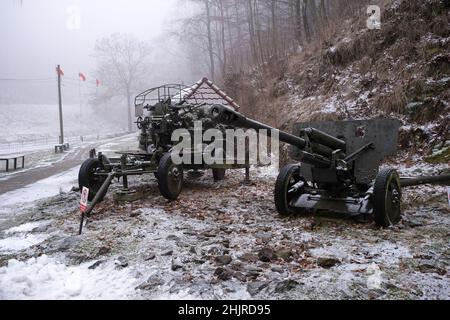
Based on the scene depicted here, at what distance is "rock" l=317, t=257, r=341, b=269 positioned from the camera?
397 centimetres

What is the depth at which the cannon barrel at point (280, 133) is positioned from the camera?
452cm

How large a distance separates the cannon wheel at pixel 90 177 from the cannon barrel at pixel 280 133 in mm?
A: 3889

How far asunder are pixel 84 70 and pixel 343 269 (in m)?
76.4

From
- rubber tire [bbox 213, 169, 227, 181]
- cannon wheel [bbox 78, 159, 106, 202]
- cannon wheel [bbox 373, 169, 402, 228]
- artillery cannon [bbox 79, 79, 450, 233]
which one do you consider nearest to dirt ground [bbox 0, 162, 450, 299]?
cannon wheel [bbox 373, 169, 402, 228]

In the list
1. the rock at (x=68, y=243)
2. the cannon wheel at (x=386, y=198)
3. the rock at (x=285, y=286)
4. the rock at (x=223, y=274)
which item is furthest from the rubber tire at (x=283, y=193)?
the rock at (x=68, y=243)

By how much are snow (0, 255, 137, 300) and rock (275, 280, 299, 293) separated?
1.31 m

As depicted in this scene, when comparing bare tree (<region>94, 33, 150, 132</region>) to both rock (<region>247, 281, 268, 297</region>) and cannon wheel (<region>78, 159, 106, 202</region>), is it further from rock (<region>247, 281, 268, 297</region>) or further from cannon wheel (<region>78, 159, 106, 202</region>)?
rock (<region>247, 281, 268, 297</region>)

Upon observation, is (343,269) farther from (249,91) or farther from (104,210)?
(249,91)

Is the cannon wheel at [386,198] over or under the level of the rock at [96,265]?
over

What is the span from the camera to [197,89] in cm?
1667

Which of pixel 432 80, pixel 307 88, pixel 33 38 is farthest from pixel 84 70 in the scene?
pixel 432 80

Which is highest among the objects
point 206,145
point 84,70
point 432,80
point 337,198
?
point 84,70

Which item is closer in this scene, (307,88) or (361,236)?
(361,236)

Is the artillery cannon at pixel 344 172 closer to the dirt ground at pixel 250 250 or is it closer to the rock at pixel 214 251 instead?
the dirt ground at pixel 250 250
